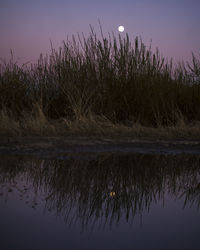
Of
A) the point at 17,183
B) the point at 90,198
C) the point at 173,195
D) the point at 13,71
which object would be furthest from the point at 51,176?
the point at 13,71

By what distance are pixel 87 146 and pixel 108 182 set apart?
211 cm

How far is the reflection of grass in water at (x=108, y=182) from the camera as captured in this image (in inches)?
109

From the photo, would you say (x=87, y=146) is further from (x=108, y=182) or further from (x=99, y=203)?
(x=99, y=203)

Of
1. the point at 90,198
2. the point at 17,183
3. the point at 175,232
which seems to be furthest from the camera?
the point at 17,183

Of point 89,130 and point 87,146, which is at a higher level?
point 89,130

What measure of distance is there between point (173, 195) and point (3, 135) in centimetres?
414

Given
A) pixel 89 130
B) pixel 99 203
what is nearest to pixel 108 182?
pixel 99 203

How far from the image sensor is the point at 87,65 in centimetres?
883

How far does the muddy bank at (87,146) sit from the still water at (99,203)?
567 mm

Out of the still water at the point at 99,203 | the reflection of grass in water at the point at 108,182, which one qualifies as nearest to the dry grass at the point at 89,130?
the reflection of grass in water at the point at 108,182

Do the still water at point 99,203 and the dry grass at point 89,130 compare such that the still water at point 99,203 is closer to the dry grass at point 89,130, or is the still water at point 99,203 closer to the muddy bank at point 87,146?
the muddy bank at point 87,146

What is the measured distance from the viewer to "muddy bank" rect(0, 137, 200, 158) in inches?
204

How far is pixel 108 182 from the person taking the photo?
3.57 metres

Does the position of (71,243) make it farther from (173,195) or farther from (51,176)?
(51,176)
